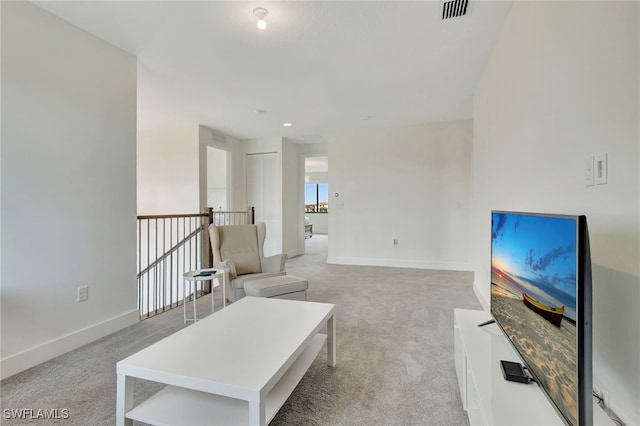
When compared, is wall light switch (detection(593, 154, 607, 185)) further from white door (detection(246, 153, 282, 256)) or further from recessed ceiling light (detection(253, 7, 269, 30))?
white door (detection(246, 153, 282, 256))

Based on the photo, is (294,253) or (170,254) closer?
(170,254)

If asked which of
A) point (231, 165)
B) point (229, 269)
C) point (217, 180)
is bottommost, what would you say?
point (229, 269)

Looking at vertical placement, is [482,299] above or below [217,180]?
below

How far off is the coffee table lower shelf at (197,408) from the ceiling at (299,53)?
254 centimetres

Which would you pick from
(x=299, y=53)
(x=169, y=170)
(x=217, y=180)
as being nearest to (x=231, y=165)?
(x=217, y=180)

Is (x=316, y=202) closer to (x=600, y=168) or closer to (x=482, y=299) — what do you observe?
(x=482, y=299)

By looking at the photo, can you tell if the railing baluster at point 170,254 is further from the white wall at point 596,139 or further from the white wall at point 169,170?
the white wall at point 596,139

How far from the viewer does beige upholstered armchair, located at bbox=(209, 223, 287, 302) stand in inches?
127

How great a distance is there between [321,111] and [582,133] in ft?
12.2

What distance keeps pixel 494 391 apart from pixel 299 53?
116 inches

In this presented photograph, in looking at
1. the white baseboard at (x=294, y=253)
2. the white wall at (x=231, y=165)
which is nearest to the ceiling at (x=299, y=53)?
the white wall at (x=231, y=165)

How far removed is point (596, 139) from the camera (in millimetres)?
1087

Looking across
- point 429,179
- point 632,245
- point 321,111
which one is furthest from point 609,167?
point 429,179

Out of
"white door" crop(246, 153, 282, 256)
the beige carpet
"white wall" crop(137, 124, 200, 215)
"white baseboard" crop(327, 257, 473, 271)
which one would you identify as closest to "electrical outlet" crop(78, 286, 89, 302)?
the beige carpet
